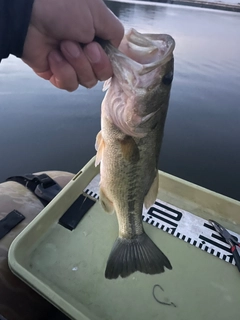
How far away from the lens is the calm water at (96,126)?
3.59m

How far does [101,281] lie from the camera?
1.54 m

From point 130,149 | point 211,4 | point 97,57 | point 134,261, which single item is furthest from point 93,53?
point 211,4

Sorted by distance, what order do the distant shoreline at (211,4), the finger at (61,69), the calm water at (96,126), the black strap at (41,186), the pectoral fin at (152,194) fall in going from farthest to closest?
1. the distant shoreline at (211,4)
2. the calm water at (96,126)
3. the black strap at (41,186)
4. the pectoral fin at (152,194)
5. the finger at (61,69)

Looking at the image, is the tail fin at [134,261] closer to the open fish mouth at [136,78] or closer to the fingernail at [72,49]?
the open fish mouth at [136,78]

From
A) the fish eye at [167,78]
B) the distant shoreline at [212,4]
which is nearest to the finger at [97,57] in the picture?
the fish eye at [167,78]

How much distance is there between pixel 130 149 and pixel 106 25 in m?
0.53

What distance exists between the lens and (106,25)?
1073 millimetres

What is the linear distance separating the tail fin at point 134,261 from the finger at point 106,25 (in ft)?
3.45

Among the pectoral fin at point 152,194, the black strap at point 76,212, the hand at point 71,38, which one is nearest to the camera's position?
the hand at point 71,38

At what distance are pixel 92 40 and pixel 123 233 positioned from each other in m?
1.01

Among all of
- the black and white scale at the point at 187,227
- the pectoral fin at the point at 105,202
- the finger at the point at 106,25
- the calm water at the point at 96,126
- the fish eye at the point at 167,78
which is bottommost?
the calm water at the point at 96,126

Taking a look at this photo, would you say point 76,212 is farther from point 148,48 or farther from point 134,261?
point 148,48

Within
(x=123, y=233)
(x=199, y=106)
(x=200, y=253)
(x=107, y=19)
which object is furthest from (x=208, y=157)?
(x=107, y=19)

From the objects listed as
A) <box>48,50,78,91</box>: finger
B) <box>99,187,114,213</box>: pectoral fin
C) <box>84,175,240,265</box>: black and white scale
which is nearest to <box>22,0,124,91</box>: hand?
<box>48,50,78,91</box>: finger
